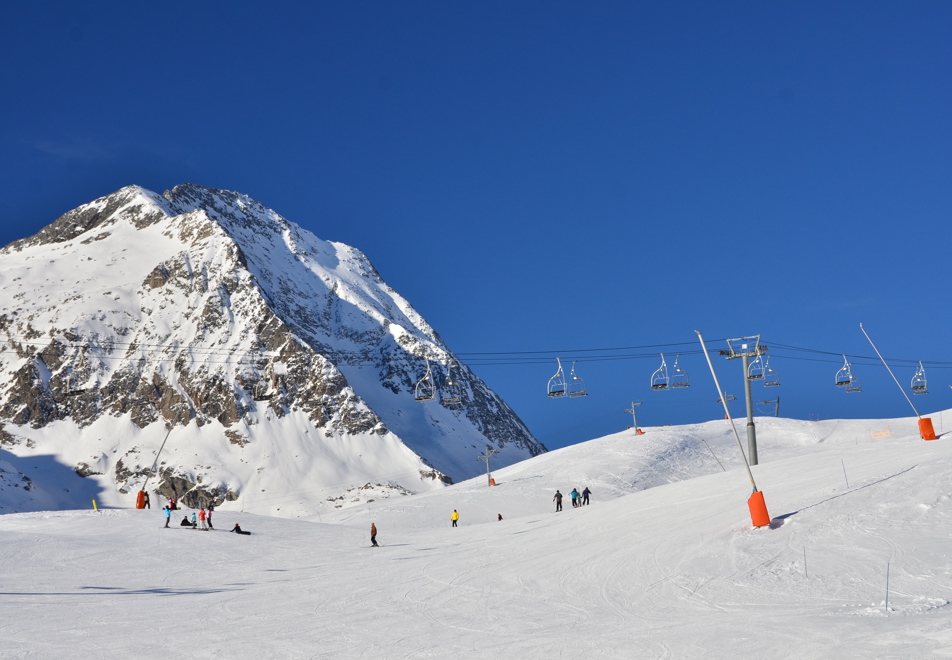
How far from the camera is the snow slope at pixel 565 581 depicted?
596 inches

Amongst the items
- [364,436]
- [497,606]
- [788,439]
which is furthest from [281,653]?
[364,436]

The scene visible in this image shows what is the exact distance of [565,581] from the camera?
2139 cm

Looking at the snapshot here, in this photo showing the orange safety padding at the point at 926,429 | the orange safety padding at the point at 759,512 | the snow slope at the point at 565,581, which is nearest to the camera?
the snow slope at the point at 565,581

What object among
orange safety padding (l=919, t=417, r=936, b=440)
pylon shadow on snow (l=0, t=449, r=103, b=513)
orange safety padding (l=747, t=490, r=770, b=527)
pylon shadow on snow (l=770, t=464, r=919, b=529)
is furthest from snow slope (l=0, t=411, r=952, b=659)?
pylon shadow on snow (l=0, t=449, r=103, b=513)

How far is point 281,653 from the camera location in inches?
629

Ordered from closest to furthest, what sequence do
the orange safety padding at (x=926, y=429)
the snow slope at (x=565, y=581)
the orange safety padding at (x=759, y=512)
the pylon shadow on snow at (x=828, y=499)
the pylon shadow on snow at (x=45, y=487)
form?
1. the snow slope at (x=565, y=581)
2. the orange safety padding at (x=759, y=512)
3. the pylon shadow on snow at (x=828, y=499)
4. the orange safety padding at (x=926, y=429)
5. the pylon shadow on snow at (x=45, y=487)

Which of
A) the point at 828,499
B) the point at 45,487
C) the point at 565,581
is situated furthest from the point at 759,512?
the point at 45,487

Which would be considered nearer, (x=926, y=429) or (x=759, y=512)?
(x=759, y=512)

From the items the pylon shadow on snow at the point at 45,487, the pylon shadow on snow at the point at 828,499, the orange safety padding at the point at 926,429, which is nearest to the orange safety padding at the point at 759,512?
the pylon shadow on snow at the point at 828,499

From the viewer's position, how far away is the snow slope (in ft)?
49.7

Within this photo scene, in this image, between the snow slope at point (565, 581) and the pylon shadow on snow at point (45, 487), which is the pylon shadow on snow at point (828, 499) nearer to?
the snow slope at point (565, 581)

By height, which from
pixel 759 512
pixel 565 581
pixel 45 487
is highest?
pixel 45 487

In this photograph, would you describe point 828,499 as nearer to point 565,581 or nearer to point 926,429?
point 565,581

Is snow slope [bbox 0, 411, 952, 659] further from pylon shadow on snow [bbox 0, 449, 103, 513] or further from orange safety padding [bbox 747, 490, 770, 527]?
pylon shadow on snow [bbox 0, 449, 103, 513]
